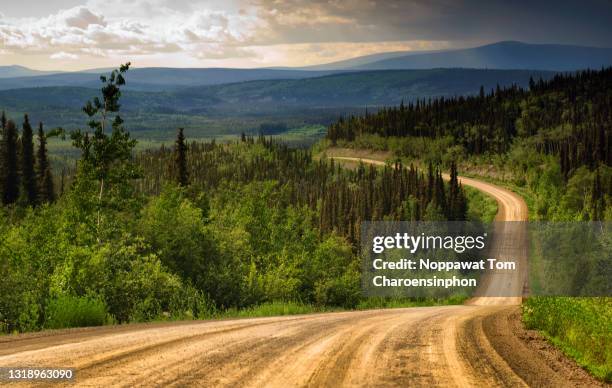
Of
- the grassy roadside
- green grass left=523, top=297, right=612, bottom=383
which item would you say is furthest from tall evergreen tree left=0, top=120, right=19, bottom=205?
green grass left=523, top=297, right=612, bottom=383

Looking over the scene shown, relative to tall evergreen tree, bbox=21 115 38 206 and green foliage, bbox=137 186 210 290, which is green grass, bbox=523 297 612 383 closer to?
green foliage, bbox=137 186 210 290

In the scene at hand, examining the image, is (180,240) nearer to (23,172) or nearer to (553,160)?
(23,172)

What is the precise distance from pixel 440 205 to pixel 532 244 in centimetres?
3201

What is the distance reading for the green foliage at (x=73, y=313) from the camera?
53.7ft

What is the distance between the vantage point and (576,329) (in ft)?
46.3

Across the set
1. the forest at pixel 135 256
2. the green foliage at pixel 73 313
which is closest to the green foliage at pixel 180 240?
the forest at pixel 135 256

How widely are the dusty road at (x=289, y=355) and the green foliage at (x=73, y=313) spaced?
1.92 metres

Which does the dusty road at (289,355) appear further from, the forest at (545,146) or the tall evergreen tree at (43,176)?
the tall evergreen tree at (43,176)

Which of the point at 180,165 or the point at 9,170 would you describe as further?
the point at 9,170

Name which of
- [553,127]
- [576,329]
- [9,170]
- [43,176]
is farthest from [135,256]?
[553,127]

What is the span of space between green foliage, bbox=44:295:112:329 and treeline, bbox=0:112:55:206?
10342 centimetres

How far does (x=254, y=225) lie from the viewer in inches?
1815

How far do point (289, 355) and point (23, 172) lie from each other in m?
116

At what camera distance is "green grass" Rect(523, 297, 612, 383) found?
11770 millimetres
